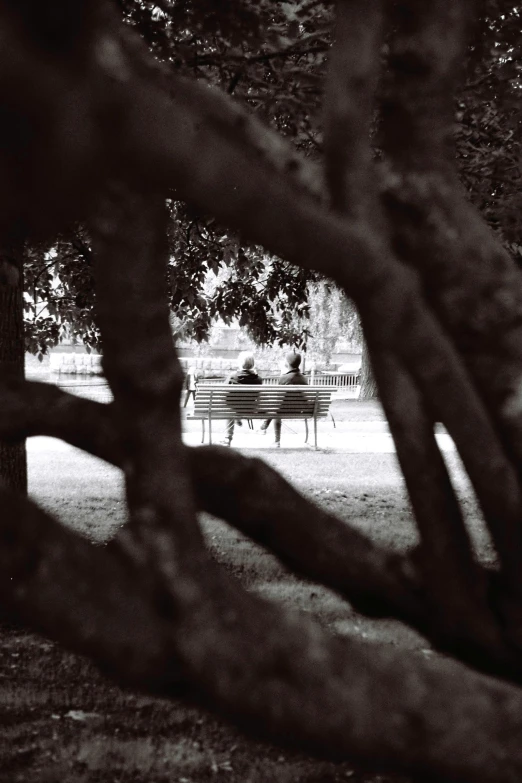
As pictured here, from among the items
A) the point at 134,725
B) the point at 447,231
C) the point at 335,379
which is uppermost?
the point at 447,231

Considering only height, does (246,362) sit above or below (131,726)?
above

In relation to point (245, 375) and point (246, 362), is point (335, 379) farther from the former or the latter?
point (245, 375)

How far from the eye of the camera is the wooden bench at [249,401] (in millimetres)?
13250

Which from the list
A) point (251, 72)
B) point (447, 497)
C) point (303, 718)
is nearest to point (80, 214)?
point (303, 718)

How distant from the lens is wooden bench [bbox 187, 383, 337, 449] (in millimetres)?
13250

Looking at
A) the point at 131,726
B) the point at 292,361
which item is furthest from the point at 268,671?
the point at 292,361

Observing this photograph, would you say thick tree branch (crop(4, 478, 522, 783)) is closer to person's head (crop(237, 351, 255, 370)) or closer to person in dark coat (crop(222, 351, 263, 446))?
person in dark coat (crop(222, 351, 263, 446))

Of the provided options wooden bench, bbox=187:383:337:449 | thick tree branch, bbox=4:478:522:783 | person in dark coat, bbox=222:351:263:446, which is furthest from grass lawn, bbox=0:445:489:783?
person in dark coat, bbox=222:351:263:446

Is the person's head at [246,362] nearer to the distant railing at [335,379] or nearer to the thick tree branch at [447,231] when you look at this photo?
the thick tree branch at [447,231]

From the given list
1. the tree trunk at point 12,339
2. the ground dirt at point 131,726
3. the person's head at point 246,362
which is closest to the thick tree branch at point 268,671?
the ground dirt at point 131,726

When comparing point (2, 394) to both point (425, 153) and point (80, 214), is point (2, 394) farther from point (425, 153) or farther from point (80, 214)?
point (425, 153)

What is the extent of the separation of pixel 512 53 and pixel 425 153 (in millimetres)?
3537

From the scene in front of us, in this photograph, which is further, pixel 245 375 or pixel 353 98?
pixel 245 375

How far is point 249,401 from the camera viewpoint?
13.3 m
